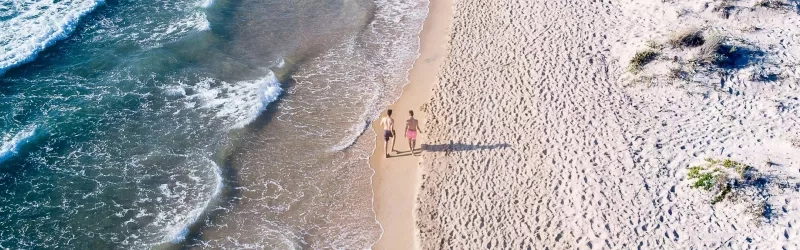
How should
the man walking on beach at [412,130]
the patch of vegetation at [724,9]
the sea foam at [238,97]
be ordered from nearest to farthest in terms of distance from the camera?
the man walking on beach at [412,130], the sea foam at [238,97], the patch of vegetation at [724,9]

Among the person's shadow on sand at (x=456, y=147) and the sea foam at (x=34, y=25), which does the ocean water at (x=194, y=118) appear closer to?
the sea foam at (x=34, y=25)

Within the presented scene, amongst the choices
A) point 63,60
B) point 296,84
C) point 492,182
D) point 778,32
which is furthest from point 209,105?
point 778,32

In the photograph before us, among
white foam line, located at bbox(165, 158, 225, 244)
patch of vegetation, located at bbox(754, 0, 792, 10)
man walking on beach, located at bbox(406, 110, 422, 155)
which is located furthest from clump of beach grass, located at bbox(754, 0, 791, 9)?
white foam line, located at bbox(165, 158, 225, 244)

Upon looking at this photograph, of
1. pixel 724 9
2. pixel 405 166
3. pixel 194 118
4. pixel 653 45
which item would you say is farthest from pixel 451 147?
pixel 724 9

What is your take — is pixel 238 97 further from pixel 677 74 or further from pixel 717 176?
pixel 717 176

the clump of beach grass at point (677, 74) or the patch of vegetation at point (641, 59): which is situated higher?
the patch of vegetation at point (641, 59)

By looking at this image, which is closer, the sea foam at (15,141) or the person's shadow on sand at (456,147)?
the person's shadow on sand at (456,147)

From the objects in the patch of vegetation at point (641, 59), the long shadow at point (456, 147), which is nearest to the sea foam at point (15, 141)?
the long shadow at point (456, 147)

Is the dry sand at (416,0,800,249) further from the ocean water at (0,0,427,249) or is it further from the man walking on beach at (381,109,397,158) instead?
the ocean water at (0,0,427,249)

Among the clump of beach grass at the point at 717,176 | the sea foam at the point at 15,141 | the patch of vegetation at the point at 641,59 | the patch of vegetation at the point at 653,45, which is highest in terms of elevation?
the patch of vegetation at the point at 653,45
